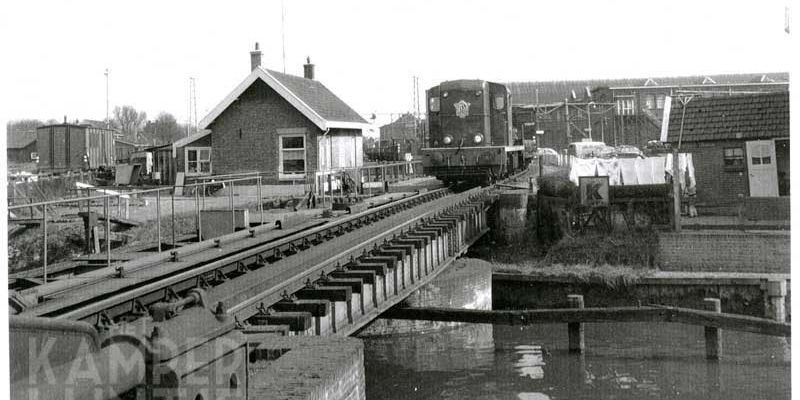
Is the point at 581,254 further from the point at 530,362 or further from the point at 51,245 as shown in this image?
the point at 51,245

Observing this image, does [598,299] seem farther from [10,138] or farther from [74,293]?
[10,138]

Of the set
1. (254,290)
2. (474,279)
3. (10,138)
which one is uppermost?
(10,138)

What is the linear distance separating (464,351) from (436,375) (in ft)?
5.93

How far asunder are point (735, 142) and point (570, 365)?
413 inches

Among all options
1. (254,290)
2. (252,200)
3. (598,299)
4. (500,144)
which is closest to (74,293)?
(254,290)

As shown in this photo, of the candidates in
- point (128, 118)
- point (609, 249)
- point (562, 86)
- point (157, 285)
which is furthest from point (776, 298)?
point (128, 118)

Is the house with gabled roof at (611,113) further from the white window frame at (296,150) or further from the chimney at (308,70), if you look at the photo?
the white window frame at (296,150)

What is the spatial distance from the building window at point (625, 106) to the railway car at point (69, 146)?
41006 millimetres

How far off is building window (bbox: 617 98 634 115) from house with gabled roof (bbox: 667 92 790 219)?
45491 mm

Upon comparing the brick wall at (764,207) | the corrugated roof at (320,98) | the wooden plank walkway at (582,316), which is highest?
the corrugated roof at (320,98)

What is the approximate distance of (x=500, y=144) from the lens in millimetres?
26656

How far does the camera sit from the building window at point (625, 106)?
67562 mm

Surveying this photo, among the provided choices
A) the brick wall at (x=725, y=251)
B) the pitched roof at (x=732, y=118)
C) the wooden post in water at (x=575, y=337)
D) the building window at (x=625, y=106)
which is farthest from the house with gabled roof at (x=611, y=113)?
the wooden post in water at (x=575, y=337)

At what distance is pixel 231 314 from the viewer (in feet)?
23.6
